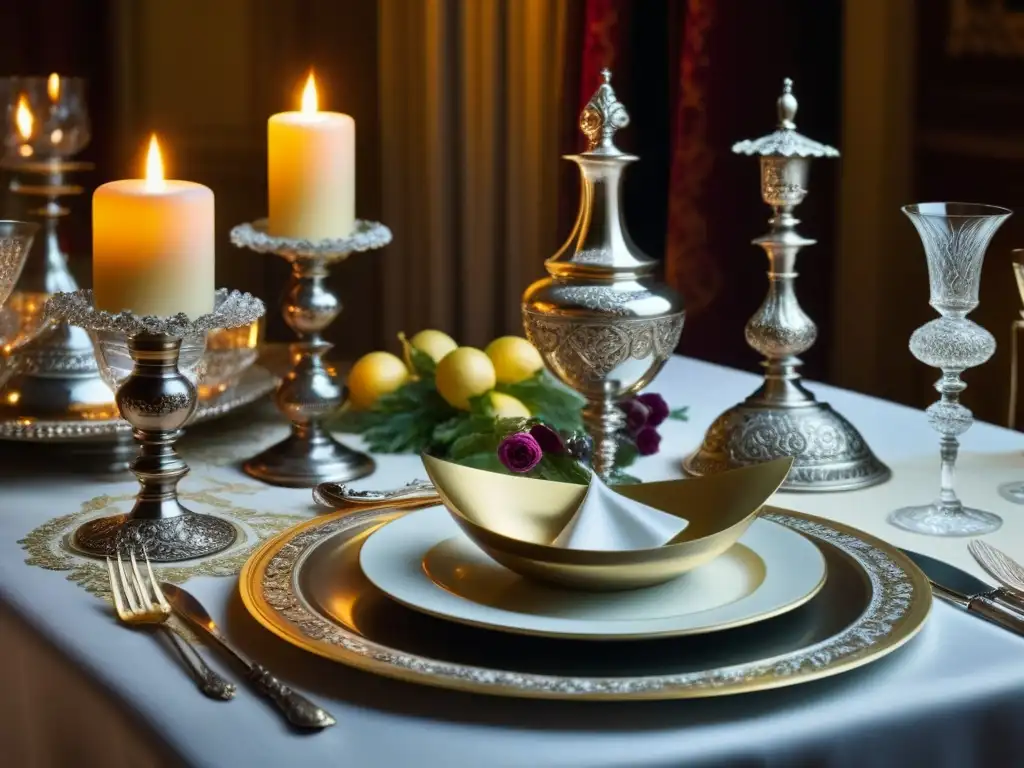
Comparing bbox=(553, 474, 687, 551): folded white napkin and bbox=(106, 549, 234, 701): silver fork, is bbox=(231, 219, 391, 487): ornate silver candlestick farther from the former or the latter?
bbox=(553, 474, 687, 551): folded white napkin

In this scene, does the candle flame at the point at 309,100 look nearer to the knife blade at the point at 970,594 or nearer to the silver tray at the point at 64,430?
the silver tray at the point at 64,430

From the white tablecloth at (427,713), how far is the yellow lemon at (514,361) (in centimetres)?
46

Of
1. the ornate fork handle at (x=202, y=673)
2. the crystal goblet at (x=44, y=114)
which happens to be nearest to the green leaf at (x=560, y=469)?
the ornate fork handle at (x=202, y=673)

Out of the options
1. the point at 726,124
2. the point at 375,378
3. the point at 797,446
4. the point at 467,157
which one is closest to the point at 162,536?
the point at 375,378

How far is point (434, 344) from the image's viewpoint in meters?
1.32

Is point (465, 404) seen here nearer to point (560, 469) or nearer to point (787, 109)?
point (560, 469)

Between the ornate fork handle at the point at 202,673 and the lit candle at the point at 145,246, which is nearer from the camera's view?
the ornate fork handle at the point at 202,673

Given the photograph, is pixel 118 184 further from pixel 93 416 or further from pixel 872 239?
pixel 872 239

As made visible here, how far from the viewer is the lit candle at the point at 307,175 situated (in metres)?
1.15

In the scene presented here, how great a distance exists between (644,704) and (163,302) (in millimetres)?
442

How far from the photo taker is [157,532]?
0.94 metres

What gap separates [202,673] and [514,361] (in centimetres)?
61

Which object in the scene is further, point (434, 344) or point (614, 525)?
point (434, 344)

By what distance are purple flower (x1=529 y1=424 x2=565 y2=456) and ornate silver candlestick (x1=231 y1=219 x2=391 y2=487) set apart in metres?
0.21
